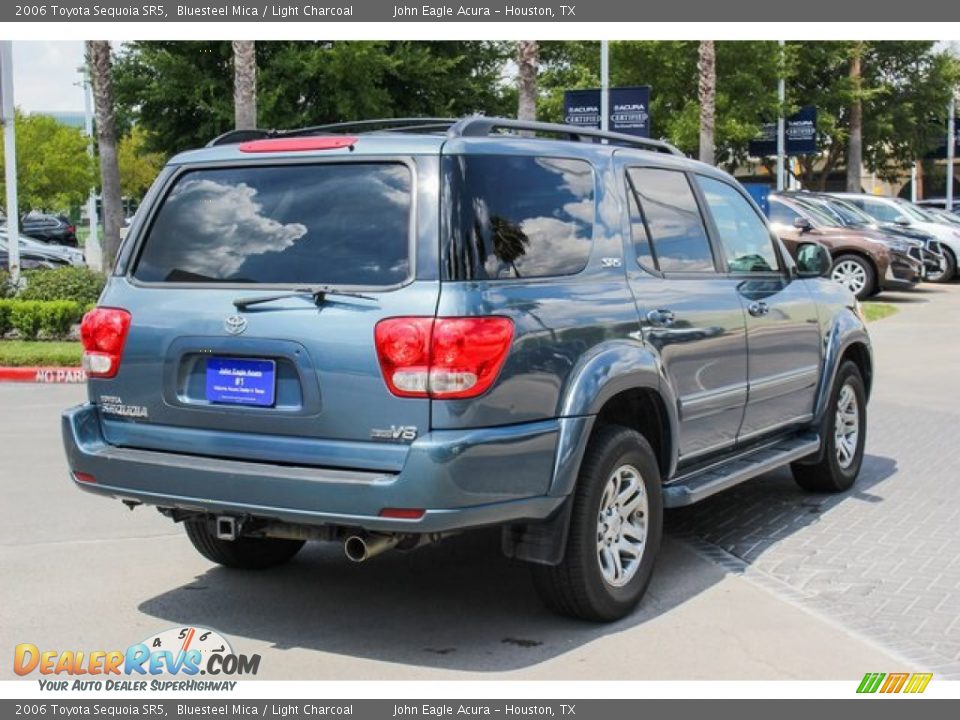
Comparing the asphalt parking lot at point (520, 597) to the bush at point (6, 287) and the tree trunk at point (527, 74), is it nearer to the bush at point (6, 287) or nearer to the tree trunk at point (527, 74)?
the bush at point (6, 287)

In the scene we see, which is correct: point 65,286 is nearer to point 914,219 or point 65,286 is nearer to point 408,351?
point 408,351

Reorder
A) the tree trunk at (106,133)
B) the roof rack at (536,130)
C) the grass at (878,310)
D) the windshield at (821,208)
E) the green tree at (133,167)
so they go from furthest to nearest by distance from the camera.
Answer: the green tree at (133,167)
the windshield at (821,208)
the tree trunk at (106,133)
the grass at (878,310)
the roof rack at (536,130)

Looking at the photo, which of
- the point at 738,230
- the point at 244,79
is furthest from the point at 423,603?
the point at 244,79

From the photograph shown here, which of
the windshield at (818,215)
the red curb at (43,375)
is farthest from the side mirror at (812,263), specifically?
the windshield at (818,215)

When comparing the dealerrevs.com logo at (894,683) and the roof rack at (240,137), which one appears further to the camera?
the roof rack at (240,137)

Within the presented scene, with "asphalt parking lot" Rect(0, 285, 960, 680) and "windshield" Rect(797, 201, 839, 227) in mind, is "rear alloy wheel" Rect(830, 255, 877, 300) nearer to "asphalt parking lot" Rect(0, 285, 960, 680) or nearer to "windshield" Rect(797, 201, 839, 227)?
"windshield" Rect(797, 201, 839, 227)

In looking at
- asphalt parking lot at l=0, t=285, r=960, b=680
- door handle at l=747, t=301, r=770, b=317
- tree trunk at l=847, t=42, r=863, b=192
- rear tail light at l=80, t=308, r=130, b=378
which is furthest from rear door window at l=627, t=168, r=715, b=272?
tree trunk at l=847, t=42, r=863, b=192

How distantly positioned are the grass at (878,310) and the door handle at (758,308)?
43.1 ft

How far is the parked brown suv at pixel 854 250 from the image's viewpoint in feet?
68.0

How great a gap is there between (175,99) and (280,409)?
80.4ft

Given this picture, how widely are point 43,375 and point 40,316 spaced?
241 centimetres

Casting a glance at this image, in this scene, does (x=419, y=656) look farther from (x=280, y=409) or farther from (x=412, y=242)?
(x=412, y=242)
